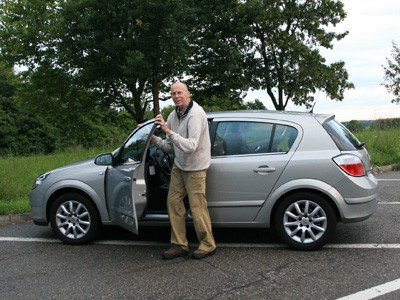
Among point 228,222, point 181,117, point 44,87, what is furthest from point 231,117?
point 44,87

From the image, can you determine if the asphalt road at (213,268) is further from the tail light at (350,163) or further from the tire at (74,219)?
the tail light at (350,163)

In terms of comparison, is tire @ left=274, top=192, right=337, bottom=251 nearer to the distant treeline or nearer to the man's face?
the man's face

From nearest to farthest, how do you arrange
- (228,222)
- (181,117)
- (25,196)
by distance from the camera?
1. (181,117)
2. (228,222)
3. (25,196)

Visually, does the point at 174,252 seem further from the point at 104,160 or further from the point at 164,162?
the point at 104,160

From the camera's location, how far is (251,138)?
459 centimetres

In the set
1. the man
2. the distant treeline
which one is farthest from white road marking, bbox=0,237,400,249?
the distant treeline

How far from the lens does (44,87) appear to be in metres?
26.3

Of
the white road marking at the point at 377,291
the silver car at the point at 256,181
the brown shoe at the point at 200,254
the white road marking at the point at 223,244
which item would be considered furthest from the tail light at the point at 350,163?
the brown shoe at the point at 200,254

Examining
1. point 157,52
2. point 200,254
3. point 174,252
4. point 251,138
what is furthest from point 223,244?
point 157,52

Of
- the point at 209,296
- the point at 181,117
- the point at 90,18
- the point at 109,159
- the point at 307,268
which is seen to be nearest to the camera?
the point at 209,296

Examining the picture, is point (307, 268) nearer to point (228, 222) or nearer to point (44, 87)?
point (228, 222)

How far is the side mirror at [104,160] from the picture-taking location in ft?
16.3

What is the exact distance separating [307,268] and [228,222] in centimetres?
103

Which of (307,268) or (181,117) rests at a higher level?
(181,117)
